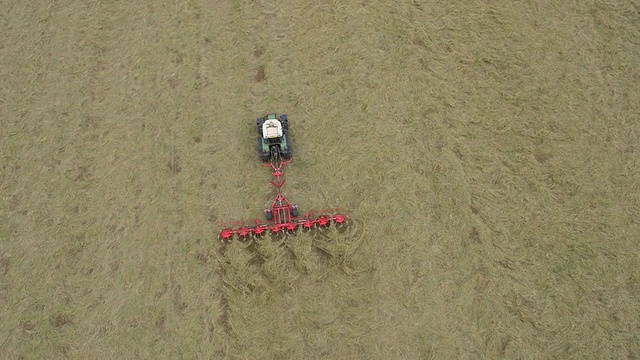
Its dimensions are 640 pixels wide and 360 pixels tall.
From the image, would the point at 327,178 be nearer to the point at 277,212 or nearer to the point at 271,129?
the point at 277,212

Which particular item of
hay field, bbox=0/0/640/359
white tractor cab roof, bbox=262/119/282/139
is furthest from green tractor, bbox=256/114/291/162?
hay field, bbox=0/0/640/359

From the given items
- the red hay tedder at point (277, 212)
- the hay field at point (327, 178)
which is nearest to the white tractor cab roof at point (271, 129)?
the red hay tedder at point (277, 212)

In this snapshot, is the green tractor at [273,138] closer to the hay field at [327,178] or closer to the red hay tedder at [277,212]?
the red hay tedder at [277,212]

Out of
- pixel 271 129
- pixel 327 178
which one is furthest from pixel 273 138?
pixel 327 178

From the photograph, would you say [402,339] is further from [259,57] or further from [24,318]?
[24,318]

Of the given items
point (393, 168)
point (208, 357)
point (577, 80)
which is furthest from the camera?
point (577, 80)

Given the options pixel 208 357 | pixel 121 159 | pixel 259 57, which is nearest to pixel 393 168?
pixel 259 57

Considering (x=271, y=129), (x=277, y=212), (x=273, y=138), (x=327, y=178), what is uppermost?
(x=271, y=129)
